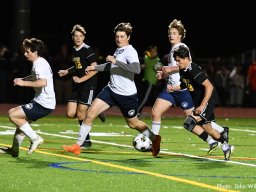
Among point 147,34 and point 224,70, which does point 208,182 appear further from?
point 147,34

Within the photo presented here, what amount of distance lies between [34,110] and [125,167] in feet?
6.36

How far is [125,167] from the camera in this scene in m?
14.1

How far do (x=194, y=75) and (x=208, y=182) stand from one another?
3035 millimetres

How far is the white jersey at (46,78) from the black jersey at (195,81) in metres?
2.03

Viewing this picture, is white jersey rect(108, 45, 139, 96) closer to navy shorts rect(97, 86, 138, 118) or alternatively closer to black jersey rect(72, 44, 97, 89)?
navy shorts rect(97, 86, 138, 118)

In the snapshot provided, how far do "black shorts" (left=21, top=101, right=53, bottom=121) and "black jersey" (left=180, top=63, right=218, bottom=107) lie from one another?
216 cm

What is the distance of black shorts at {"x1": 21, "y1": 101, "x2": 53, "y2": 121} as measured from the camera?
15.2m

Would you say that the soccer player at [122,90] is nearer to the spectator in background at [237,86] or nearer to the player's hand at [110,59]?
the player's hand at [110,59]

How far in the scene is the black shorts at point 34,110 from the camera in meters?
15.2

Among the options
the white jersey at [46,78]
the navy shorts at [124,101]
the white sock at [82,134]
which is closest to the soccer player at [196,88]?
the navy shorts at [124,101]

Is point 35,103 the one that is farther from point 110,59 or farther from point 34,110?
point 110,59

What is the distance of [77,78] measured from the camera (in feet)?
55.8

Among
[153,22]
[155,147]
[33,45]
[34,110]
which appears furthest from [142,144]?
[153,22]

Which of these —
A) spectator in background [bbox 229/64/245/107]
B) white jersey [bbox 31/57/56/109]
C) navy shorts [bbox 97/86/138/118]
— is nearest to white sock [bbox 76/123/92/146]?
navy shorts [bbox 97/86/138/118]
